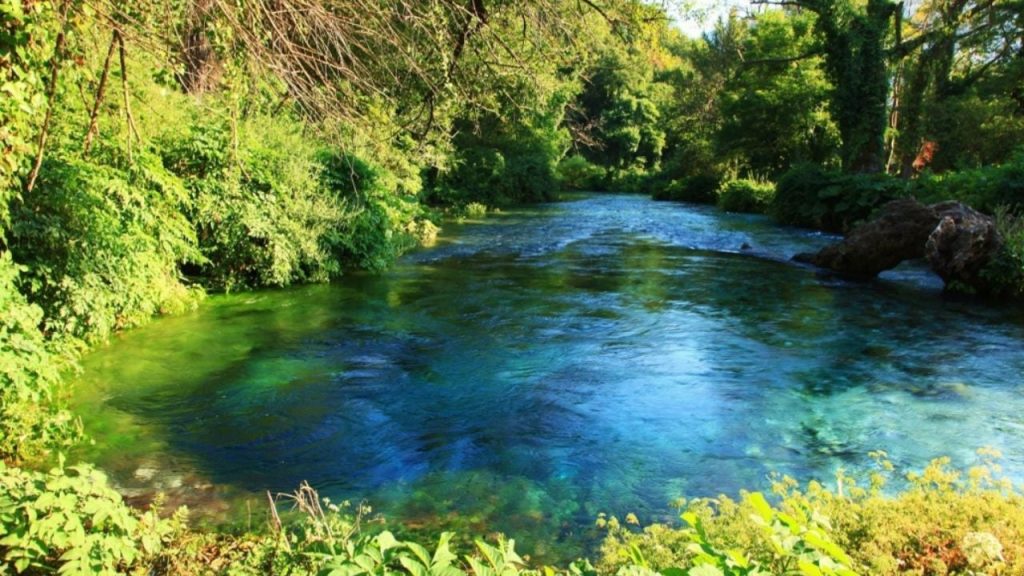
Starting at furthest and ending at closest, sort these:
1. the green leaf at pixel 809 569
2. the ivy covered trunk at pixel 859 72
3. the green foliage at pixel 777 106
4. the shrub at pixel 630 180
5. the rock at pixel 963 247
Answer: the shrub at pixel 630 180
the green foliage at pixel 777 106
the ivy covered trunk at pixel 859 72
the rock at pixel 963 247
the green leaf at pixel 809 569

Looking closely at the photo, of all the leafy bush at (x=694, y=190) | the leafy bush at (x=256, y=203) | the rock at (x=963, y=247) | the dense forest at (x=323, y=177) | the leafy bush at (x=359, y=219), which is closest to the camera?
the dense forest at (x=323, y=177)

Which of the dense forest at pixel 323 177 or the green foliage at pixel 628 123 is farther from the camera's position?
the green foliage at pixel 628 123

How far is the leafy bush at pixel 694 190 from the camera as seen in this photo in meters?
36.1

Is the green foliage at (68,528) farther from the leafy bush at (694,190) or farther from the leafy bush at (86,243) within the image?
the leafy bush at (694,190)

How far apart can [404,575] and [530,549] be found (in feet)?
7.02

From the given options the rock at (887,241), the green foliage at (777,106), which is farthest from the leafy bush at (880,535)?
the green foliage at (777,106)

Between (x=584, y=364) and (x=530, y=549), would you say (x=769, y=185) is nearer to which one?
(x=584, y=364)

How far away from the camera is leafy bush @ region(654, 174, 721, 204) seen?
1422 inches

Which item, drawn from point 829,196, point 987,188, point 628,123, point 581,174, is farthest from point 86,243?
point 628,123

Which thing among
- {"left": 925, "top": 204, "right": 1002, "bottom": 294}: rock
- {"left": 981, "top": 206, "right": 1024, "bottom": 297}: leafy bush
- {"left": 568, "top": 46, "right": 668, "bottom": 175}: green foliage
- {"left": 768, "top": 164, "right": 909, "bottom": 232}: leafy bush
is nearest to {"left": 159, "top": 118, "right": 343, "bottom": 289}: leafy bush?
{"left": 925, "top": 204, "right": 1002, "bottom": 294}: rock

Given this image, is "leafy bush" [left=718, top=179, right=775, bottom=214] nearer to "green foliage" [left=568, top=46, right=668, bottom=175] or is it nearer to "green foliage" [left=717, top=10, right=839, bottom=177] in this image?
"green foliage" [left=717, top=10, right=839, bottom=177]

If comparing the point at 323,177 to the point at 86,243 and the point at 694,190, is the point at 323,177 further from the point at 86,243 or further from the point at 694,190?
the point at 694,190

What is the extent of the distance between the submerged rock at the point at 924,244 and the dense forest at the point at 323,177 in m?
0.31

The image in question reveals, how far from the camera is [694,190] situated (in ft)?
123
